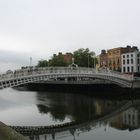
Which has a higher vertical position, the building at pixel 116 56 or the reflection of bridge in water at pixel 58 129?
the building at pixel 116 56

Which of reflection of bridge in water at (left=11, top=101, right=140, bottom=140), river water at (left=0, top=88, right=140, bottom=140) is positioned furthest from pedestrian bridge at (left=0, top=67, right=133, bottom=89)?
reflection of bridge in water at (left=11, top=101, right=140, bottom=140)

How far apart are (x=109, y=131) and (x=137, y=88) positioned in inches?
857

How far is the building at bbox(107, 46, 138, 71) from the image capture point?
62866 millimetres

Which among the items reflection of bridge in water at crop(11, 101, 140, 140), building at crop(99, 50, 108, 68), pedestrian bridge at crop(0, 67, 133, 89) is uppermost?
building at crop(99, 50, 108, 68)

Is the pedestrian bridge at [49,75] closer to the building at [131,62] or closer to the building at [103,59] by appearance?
the building at [131,62]

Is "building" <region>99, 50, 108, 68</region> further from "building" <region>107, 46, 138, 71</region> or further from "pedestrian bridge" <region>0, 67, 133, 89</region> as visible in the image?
"pedestrian bridge" <region>0, 67, 133, 89</region>

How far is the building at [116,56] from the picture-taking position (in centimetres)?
6287

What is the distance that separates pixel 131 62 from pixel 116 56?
216 inches

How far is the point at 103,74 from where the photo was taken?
119 feet

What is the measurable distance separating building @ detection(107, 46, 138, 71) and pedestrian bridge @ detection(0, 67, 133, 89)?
22.0m

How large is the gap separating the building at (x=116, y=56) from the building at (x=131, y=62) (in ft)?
6.08

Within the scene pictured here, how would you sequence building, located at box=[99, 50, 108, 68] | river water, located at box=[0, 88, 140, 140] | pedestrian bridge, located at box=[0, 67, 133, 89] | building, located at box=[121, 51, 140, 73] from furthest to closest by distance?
1. building, located at box=[99, 50, 108, 68]
2. building, located at box=[121, 51, 140, 73]
3. pedestrian bridge, located at box=[0, 67, 133, 89]
4. river water, located at box=[0, 88, 140, 140]

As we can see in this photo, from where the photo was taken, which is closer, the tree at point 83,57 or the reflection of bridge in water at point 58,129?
the reflection of bridge in water at point 58,129

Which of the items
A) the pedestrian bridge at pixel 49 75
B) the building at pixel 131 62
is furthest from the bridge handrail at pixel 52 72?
the building at pixel 131 62
